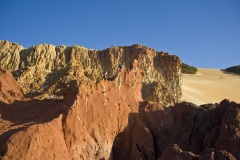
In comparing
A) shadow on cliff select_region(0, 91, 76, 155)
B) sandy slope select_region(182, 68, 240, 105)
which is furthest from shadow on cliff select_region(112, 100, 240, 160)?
sandy slope select_region(182, 68, 240, 105)

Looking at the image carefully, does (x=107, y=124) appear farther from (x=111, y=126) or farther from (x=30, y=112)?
(x=30, y=112)

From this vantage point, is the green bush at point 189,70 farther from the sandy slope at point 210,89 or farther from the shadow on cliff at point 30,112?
the shadow on cliff at point 30,112

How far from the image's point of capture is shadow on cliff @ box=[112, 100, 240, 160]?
1911 centimetres

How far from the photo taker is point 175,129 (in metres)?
21.5

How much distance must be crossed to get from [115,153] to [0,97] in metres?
6.24

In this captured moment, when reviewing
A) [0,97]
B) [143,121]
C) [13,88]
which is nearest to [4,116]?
[0,97]

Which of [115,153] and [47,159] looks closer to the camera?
[47,159]

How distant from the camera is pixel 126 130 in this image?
21.2m

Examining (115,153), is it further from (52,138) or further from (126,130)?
(52,138)

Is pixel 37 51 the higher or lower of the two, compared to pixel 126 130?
higher

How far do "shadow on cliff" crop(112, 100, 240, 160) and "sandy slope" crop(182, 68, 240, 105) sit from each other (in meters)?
31.5

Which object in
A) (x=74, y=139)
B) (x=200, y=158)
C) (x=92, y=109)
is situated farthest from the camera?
(x=92, y=109)

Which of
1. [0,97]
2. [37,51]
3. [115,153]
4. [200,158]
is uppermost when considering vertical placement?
[37,51]

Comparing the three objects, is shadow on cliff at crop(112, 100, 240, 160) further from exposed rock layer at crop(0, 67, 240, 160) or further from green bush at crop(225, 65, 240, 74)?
green bush at crop(225, 65, 240, 74)
